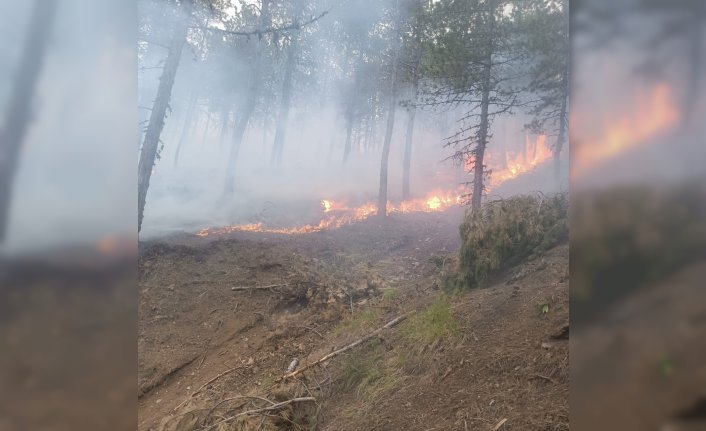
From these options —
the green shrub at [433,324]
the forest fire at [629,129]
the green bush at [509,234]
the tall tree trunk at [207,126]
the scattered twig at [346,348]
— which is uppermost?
the tall tree trunk at [207,126]

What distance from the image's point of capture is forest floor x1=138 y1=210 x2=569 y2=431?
331 centimetres

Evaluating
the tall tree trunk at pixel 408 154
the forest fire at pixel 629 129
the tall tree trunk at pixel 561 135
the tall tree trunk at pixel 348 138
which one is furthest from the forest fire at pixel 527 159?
the forest fire at pixel 629 129

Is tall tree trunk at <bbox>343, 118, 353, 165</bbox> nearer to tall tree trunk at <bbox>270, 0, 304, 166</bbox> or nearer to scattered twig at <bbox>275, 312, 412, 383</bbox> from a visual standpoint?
tall tree trunk at <bbox>270, 0, 304, 166</bbox>

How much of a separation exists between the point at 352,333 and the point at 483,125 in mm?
3418

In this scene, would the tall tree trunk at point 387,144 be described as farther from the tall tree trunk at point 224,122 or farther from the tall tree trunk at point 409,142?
the tall tree trunk at point 224,122

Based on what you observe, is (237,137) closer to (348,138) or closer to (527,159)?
(348,138)

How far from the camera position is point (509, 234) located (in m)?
4.84

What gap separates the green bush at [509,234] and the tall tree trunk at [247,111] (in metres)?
4.62

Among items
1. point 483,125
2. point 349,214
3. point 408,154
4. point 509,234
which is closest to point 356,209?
point 349,214

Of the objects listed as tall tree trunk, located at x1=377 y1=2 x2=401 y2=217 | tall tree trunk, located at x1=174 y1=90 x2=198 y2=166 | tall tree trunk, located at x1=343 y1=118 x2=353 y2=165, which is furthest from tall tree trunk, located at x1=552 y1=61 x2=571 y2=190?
tall tree trunk, located at x1=174 y1=90 x2=198 y2=166

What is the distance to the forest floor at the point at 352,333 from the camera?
3.31 metres

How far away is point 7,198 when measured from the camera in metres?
0.73

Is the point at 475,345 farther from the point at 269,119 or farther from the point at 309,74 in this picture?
the point at 269,119

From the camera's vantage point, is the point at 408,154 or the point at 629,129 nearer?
the point at 629,129
